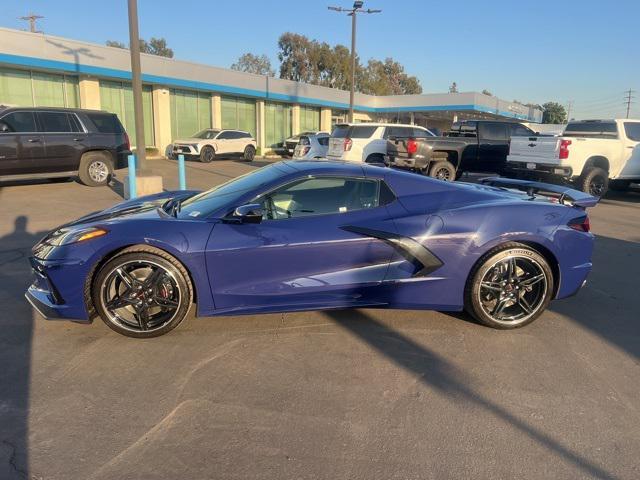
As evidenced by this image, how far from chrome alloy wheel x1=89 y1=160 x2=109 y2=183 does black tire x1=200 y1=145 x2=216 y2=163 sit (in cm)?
904

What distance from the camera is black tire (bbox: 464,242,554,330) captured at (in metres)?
4.16

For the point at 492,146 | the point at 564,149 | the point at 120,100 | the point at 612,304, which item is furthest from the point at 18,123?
the point at 120,100

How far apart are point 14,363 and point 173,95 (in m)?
24.6

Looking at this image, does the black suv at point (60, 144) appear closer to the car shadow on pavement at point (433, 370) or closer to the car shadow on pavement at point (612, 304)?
the car shadow on pavement at point (433, 370)

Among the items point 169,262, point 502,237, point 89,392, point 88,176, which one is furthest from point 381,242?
point 88,176

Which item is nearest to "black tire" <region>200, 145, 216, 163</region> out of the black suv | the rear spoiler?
the black suv

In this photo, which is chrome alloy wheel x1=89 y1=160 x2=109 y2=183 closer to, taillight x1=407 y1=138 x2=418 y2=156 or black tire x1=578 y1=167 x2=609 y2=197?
taillight x1=407 y1=138 x2=418 y2=156

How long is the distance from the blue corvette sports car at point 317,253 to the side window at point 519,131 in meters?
11.4

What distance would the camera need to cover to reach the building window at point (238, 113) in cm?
2886

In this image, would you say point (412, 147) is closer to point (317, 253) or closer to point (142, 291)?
point (317, 253)

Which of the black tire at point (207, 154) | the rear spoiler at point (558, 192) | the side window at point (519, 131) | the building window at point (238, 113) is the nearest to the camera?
the rear spoiler at point (558, 192)

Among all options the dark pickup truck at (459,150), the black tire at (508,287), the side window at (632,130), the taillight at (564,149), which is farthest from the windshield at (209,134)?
the black tire at (508,287)

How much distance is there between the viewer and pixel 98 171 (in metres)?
12.5

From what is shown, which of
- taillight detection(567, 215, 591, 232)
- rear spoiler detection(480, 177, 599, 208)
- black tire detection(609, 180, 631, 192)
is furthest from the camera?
black tire detection(609, 180, 631, 192)
